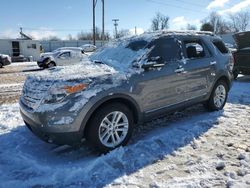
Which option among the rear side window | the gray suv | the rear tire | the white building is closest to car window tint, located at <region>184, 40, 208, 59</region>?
the gray suv

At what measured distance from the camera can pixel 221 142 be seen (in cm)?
543

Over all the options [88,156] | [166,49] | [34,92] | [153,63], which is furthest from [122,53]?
[88,156]

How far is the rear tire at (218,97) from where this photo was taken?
23.5ft

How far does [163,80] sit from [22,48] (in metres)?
38.7

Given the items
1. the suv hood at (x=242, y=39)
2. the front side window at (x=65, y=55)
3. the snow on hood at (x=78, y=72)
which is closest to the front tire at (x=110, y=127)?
the snow on hood at (x=78, y=72)

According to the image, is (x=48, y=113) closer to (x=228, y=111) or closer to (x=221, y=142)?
(x=221, y=142)

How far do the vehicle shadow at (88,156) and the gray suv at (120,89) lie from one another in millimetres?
332

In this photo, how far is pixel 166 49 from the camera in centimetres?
596

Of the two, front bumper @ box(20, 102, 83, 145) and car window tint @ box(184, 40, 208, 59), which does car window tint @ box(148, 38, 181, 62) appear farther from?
front bumper @ box(20, 102, 83, 145)

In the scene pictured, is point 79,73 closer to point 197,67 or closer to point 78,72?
point 78,72

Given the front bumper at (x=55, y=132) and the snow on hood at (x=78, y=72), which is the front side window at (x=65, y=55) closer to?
the snow on hood at (x=78, y=72)

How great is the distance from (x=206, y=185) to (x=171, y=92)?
2258 millimetres

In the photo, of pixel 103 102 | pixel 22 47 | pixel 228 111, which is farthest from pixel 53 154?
pixel 22 47

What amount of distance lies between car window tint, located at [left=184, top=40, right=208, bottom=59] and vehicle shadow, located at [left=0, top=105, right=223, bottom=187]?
135 centimetres
